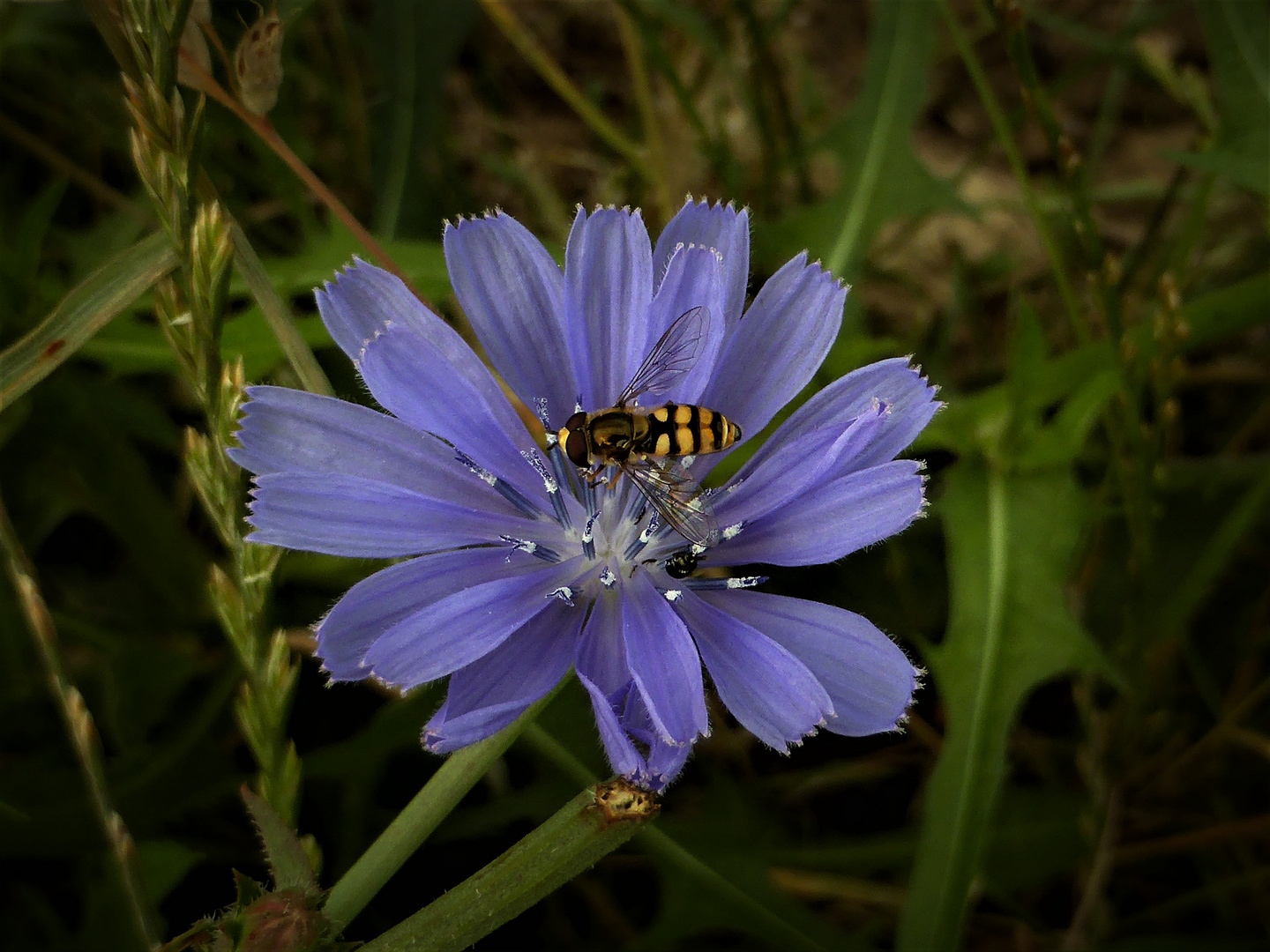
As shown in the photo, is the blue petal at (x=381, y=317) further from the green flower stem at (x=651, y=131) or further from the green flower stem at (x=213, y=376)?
the green flower stem at (x=651, y=131)

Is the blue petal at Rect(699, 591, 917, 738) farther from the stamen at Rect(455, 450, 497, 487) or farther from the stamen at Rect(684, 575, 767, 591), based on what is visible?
the stamen at Rect(455, 450, 497, 487)

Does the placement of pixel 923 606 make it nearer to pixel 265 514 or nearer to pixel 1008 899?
pixel 1008 899

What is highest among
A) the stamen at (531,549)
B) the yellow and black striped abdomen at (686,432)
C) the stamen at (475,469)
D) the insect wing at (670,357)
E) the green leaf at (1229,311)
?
the insect wing at (670,357)

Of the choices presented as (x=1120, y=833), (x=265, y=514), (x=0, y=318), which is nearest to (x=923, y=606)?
(x=1120, y=833)

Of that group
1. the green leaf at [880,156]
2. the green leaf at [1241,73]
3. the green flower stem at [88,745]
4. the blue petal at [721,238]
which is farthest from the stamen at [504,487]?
the green leaf at [1241,73]

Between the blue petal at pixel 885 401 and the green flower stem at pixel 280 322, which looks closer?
the blue petal at pixel 885 401
